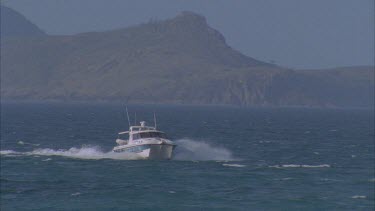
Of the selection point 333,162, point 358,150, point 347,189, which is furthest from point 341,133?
point 347,189

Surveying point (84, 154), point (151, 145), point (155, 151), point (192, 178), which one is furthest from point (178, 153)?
point (192, 178)

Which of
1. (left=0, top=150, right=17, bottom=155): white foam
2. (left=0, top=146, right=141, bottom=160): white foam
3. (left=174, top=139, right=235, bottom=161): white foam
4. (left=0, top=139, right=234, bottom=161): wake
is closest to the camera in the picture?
(left=0, top=146, right=141, bottom=160): white foam

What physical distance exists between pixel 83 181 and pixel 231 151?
39.1 metres

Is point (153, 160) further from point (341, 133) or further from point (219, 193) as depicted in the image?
point (341, 133)

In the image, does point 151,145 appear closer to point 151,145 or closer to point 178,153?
point 151,145

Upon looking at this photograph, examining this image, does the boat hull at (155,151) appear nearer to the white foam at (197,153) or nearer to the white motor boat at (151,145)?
the white motor boat at (151,145)

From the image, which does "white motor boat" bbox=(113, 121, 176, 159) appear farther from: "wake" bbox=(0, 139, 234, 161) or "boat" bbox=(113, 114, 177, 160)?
"wake" bbox=(0, 139, 234, 161)

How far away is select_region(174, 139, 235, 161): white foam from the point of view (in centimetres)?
10256

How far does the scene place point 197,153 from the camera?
343ft

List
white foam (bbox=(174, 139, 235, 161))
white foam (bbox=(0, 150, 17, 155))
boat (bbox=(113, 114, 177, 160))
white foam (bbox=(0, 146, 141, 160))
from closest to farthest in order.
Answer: boat (bbox=(113, 114, 177, 160))
white foam (bbox=(0, 146, 141, 160))
white foam (bbox=(174, 139, 235, 161))
white foam (bbox=(0, 150, 17, 155))

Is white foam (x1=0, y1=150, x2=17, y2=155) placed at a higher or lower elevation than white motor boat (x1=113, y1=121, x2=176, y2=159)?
lower

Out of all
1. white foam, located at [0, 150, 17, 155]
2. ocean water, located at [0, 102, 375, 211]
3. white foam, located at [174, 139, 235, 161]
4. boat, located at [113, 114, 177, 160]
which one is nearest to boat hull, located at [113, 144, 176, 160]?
boat, located at [113, 114, 177, 160]

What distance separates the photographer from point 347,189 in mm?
75250

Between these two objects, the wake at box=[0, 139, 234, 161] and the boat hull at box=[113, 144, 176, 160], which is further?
the wake at box=[0, 139, 234, 161]
